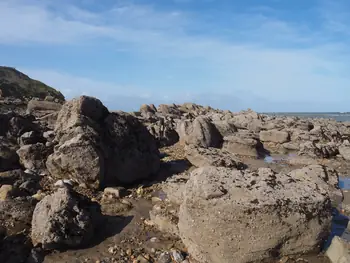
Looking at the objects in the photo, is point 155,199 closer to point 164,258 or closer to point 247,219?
point 164,258

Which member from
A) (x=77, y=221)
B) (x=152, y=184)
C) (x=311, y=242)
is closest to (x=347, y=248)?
(x=311, y=242)

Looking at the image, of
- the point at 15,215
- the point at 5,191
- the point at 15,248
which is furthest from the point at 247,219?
the point at 5,191

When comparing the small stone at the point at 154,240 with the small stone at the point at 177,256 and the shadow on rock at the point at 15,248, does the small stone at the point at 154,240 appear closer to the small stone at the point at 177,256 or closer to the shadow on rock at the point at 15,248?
the small stone at the point at 177,256

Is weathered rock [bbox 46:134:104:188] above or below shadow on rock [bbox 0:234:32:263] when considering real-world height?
above

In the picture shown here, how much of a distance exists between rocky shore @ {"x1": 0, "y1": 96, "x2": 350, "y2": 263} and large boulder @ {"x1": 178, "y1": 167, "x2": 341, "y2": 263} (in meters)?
0.02

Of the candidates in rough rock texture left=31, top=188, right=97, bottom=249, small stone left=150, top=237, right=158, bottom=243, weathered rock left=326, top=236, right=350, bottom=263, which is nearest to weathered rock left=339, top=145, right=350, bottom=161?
weathered rock left=326, top=236, right=350, bottom=263

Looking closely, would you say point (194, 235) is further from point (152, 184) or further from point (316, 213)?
point (152, 184)

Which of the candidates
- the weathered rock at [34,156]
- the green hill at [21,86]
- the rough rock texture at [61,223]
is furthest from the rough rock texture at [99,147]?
the green hill at [21,86]

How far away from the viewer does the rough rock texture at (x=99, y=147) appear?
9914mm

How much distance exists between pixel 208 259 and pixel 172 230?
49.0 inches

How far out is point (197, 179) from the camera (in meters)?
6.77

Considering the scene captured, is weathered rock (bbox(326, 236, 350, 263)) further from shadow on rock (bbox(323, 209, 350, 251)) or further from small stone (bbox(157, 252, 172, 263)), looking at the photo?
small stone (bbox(157, 252, 172, 263))

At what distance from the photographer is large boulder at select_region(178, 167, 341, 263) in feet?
20.0

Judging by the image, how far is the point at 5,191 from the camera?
27.3 feet
